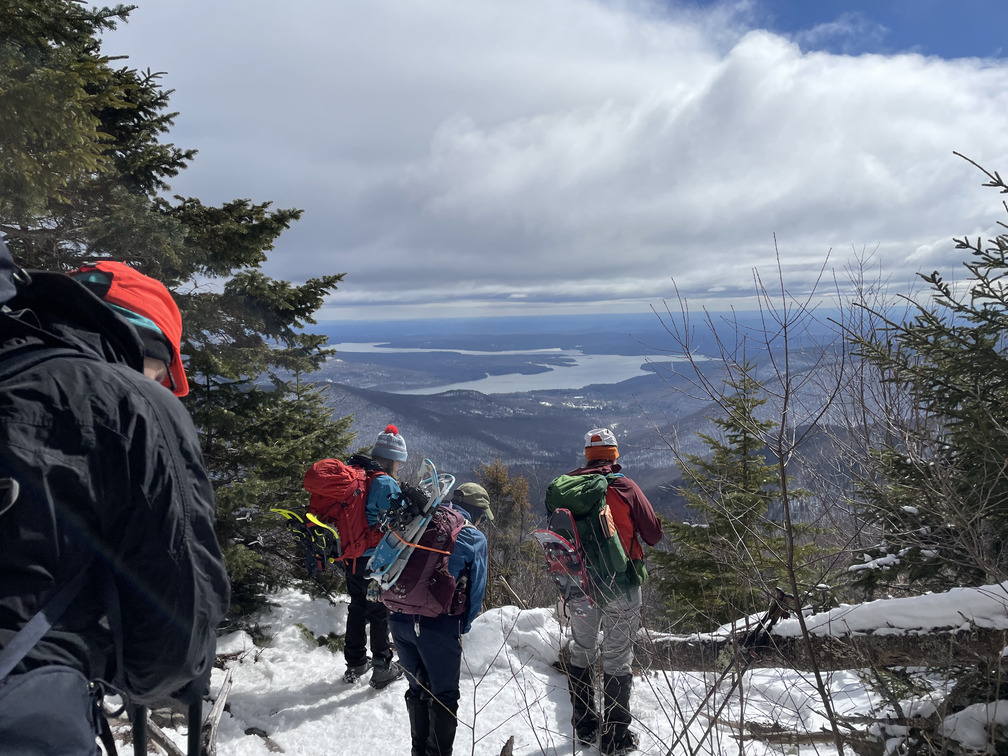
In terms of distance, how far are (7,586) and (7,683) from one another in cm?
16

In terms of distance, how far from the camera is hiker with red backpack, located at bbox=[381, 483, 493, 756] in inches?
140

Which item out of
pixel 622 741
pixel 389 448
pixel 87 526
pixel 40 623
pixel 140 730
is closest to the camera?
pixel 40 623

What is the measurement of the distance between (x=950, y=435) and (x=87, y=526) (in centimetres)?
542

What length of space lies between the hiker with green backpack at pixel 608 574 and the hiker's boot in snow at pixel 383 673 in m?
1.93

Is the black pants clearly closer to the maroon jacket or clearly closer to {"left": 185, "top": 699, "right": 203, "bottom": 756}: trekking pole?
the maroon jacket

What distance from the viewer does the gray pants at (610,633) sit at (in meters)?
3.75

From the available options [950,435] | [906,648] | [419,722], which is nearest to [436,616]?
[419,722]

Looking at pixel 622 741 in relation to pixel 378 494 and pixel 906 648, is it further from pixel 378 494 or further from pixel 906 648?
pixel 378 494

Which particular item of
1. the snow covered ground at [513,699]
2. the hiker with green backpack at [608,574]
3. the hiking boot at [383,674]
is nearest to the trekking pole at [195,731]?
the snow covered ground at [513,699]

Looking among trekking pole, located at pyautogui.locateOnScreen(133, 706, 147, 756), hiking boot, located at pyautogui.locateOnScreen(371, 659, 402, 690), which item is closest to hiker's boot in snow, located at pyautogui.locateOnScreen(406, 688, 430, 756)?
hiking boot, located at pyautogui.locateOnScreen(371, 659, 402, 690)

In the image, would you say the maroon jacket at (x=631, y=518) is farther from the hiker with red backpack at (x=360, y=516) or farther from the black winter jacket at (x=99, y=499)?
the black winter jacket at (x=99, y=499)

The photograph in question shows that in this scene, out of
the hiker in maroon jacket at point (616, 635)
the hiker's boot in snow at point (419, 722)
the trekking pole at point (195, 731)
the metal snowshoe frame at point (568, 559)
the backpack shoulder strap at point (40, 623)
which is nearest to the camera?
the backpack shoulder strap at point (40, 623)

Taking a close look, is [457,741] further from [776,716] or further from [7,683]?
[7,683]

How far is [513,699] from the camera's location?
17.0ft
